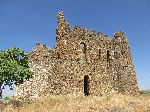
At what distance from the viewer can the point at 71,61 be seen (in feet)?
120

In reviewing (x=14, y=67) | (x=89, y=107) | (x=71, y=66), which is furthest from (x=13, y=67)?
(x=89, y=107)

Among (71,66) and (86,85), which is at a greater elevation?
(71,66)

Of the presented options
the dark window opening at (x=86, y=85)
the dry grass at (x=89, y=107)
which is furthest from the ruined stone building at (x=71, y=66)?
the dry grass at (x=89, y=107)

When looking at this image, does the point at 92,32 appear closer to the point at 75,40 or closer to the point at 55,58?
the point at 75,40

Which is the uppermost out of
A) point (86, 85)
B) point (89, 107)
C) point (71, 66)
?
point (71, 66)

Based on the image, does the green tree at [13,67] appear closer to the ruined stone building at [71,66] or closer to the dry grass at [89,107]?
the ruined stone building at [71,66]

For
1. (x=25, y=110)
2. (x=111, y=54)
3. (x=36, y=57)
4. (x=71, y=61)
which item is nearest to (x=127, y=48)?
(x=111, y=54)

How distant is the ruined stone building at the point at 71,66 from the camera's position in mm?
36312

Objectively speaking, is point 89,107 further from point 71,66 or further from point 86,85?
point 86,85

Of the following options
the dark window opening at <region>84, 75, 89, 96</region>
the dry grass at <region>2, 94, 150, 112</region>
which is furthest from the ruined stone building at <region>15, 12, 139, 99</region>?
the dry grass at <region>2, 94, 150, 112</region>

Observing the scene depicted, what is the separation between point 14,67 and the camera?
33.5m

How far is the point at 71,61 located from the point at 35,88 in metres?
5.06

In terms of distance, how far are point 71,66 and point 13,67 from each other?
6.37 metres

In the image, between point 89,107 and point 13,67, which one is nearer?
point 89,107
